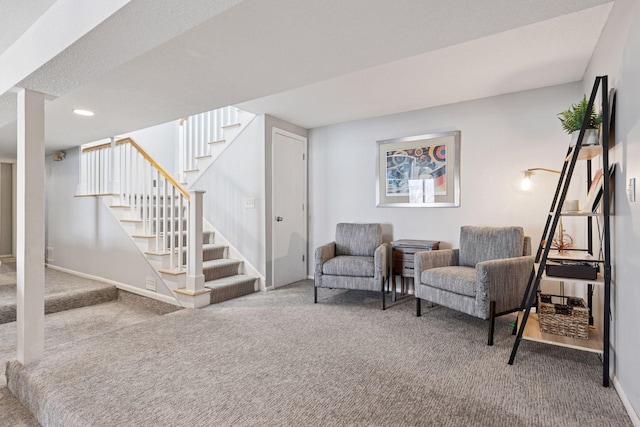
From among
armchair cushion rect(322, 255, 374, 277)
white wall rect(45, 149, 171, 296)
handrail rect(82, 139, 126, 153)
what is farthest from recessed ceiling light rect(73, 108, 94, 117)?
armchair cushion rect(322, 255, 374, 277)

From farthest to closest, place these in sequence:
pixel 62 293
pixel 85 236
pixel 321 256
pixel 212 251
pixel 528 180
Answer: pixel 85 236 → pixel 212 251 → pixel 62 293 → pixel 321 256 → pixel 528 180

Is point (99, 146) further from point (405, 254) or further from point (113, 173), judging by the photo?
point (405, 254)

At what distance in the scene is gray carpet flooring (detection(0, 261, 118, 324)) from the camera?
346 centimetres

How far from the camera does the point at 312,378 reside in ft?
6.59

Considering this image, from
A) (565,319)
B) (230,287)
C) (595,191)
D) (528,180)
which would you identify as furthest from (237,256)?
(595,191)

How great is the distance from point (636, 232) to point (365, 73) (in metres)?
2.15

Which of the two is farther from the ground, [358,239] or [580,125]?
[580,125]

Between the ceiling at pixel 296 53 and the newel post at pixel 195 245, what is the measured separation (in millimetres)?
867

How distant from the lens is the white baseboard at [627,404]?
1.57 meters

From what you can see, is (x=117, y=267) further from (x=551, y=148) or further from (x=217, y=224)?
(x=551, y=148)

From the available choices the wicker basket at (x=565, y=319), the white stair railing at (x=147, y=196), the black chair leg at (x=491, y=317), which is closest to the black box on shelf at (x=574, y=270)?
the wicker basket at (x=565, y=319)

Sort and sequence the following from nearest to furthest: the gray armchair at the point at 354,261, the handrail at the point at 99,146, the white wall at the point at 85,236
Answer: the gray armchair at the point at 354,261, the white wall at the point at 85,236, the handrail at the point at 99,146

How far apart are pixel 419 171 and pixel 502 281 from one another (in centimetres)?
168

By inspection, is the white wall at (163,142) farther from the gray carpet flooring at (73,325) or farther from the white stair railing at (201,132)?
the gray carpet flooring at (73,325)
